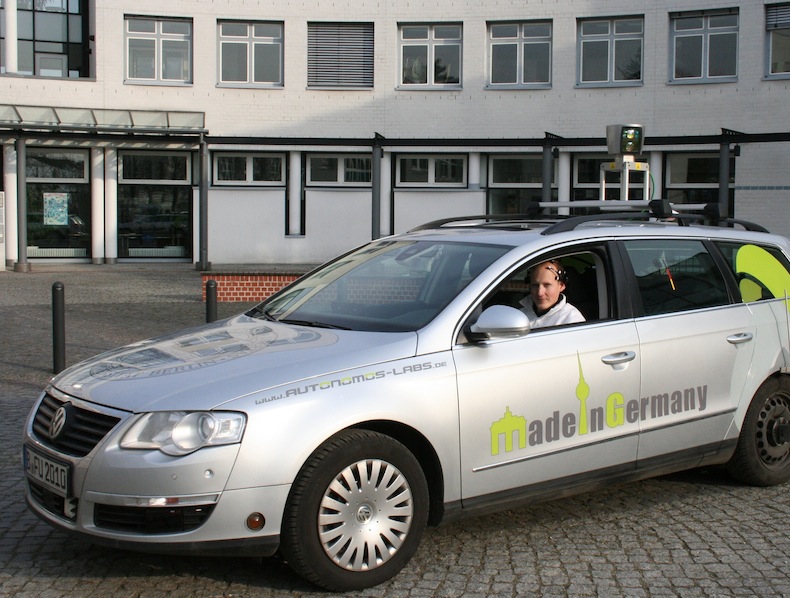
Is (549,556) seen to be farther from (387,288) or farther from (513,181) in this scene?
(513,181)

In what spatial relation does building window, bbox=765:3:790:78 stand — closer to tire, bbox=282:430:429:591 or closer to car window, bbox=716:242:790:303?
car window, bbox=716:242:790:303

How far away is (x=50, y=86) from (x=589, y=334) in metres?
24.9

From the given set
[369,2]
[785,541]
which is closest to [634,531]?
[785,541]

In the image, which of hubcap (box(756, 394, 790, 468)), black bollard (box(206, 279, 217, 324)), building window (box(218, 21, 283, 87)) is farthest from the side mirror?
building window (box(218, 21, 283, 87))

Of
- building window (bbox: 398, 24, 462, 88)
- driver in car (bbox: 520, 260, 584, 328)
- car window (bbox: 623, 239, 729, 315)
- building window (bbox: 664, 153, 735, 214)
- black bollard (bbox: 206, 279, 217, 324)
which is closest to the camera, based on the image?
driver in car (bbox: 520, 260, 584, 328)

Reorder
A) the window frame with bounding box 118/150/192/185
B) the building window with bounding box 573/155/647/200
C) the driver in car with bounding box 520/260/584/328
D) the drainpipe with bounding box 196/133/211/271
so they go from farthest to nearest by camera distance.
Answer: the window frame with bounding box 118/150/192/185, the building window with bounding box 573/155/647/200, the drainpipe with bounding box 196/133/211/271, the driver in car with bounding box 520/260/584/328

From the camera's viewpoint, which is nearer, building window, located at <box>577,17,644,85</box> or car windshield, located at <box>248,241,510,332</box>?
car windshield, located at <box>248,241,510,332</box>

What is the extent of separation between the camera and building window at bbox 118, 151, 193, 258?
2836 cm

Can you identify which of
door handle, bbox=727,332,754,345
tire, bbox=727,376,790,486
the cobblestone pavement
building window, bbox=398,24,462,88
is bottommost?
the cobblestone pavement

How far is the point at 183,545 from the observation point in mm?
4199

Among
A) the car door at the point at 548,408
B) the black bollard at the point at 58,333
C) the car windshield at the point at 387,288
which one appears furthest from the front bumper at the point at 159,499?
the black bollard at the point at 58,333

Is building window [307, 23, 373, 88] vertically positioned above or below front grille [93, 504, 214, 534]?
above

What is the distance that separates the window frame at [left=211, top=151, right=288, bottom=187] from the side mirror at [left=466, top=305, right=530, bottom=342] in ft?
78.9

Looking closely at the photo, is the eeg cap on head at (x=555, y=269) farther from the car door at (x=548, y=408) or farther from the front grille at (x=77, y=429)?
the front grille at (x=77, y=429)
